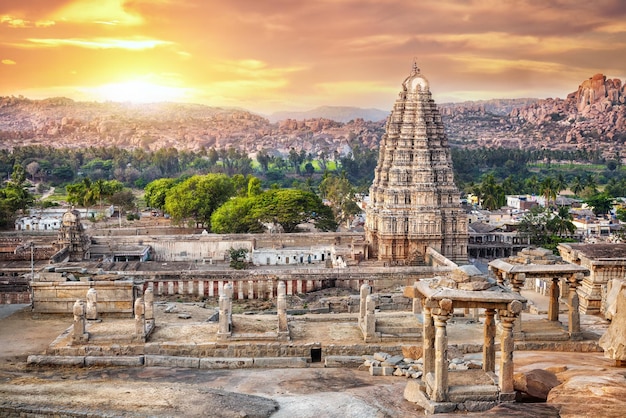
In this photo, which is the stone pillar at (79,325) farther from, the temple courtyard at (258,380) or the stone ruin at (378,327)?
the stone ruin at (378,327)

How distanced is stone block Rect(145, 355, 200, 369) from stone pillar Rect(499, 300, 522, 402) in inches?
306

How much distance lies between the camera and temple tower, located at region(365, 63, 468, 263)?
4100cm

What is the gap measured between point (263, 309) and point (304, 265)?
8.84 metres

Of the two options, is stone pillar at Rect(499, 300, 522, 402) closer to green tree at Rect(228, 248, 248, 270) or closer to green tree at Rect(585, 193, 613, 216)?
green tree at Rect(228, 248, 248, 270)

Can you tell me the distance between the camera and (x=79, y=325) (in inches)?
806

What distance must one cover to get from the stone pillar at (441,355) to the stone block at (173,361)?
674 cm

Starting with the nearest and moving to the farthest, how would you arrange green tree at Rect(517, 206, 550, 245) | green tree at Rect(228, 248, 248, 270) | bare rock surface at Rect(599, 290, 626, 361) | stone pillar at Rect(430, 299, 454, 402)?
bare rock surface at Rect(599, 290, 626, 361) < stone pillar at Rect(430, 299, 454, 402) < green tree at Rect(228, 248, 248, 270) < green tree at Rect(517, 206, 550, 245)

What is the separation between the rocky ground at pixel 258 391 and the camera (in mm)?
13539

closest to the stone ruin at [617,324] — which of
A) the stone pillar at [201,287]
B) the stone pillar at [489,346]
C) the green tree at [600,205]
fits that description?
the stone pillar at [489,346]

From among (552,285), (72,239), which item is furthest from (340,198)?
(552,285)

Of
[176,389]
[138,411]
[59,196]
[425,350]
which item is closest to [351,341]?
[425,350]

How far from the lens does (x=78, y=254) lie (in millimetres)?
40969

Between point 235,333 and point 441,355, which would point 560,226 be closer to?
point 235,333

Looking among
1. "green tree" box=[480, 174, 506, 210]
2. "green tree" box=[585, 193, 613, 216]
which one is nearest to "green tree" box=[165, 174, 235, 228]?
"green tree" box=[480, 174, 506, 210]
